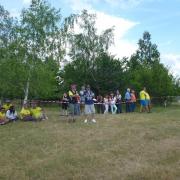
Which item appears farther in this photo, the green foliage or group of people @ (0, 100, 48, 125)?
the green foliage

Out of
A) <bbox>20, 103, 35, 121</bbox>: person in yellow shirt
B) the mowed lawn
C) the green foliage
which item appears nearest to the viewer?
the mowed lawn

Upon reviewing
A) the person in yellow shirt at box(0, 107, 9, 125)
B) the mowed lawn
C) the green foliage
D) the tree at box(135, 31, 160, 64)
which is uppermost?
the tree at box(135, 31, 160, 64)

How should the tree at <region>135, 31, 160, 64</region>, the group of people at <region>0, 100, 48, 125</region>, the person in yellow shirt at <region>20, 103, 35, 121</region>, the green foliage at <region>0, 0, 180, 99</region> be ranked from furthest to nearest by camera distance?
the tree at <region>135, 31, 160, 64</region> < the green foliage at <region>0, 0, 180, 99</region> < the person in yellow shirt at <region>20, 103, 35, 121</region> < the group of people at <region>0, 100, 48, 125</region>

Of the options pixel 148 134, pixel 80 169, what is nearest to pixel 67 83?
pixel 148 134

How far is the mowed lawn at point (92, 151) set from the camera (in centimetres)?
1036

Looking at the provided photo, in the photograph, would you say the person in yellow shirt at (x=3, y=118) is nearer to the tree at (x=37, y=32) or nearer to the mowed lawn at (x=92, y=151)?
the mowed lawn at (x=92, y=151)

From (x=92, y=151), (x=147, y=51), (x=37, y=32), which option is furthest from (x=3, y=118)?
(x=147, y=51)

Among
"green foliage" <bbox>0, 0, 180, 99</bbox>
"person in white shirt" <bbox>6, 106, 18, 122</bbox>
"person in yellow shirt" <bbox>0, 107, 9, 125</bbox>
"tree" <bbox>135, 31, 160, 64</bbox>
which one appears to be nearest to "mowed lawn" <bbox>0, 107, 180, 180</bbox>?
"person in yellow shirt" <bbox>0, 107, 9, 125</bbox>

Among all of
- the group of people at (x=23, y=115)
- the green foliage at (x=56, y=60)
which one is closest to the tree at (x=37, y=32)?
the green foliage at (x=56, y=60)

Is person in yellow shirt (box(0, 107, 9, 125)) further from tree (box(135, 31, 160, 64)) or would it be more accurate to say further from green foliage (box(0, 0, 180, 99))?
tree (box(135, 31, 160, 64))

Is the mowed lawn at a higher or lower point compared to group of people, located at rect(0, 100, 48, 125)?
lower

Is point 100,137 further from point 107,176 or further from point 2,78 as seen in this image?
point 2,78

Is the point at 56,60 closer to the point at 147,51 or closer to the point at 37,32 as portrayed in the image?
the point at 37,32

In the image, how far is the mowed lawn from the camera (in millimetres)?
10359
